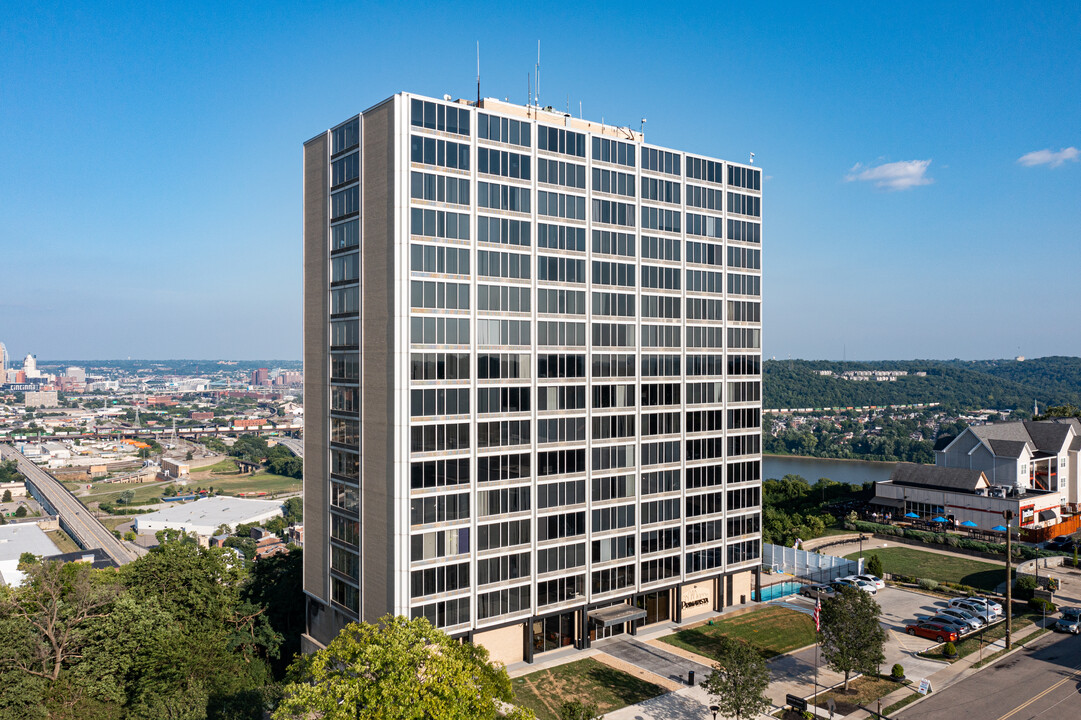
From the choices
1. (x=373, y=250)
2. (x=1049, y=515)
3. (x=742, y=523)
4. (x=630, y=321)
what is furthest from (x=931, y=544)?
(x=373, y=250)

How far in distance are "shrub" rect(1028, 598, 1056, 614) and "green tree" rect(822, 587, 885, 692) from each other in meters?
26.3

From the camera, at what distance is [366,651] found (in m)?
33.8

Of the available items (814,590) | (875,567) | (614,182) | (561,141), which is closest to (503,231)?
(561,141)

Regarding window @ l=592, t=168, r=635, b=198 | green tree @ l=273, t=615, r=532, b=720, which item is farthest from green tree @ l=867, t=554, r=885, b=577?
green tree @ l=273, t=615, r=532, b=720

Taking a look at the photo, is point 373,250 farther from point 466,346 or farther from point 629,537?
point 629,537

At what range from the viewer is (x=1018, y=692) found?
5069 centimetres

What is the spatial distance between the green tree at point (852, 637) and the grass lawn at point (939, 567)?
33350mm

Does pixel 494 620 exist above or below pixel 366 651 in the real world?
below

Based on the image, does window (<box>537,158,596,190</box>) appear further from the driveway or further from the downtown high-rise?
the driveway

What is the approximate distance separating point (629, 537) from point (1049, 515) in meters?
73.3

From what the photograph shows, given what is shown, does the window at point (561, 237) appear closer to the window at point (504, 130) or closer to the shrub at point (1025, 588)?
the window at point (504, 130)

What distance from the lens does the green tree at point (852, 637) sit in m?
49.7

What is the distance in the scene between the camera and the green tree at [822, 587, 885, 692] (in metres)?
49.7

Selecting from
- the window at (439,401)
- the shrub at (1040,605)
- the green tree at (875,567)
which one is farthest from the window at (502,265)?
the shrub at (1040,605)
